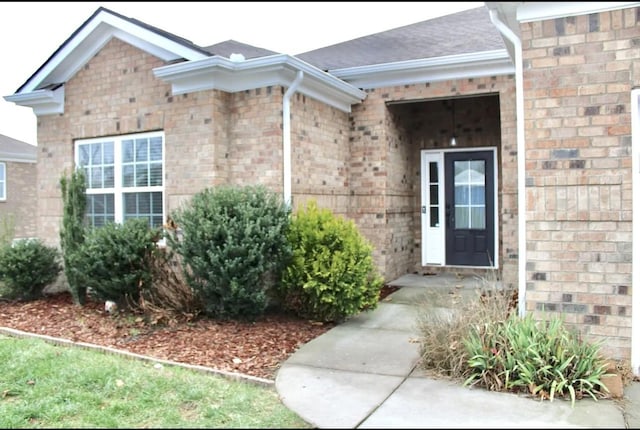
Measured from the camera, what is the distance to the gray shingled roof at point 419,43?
912 centimetres

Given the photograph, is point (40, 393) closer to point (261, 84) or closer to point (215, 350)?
point (215, 350)

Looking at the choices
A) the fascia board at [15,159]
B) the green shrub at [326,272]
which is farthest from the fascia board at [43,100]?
the fascia board at [15,159]

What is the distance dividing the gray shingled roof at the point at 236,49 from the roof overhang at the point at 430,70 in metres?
1.35

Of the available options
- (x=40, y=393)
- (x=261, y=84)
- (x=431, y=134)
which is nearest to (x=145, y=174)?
(x=261, y=84)

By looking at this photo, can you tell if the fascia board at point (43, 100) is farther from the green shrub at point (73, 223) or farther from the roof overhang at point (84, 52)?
the green shrub at point (73, 223)

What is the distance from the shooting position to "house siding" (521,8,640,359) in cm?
493

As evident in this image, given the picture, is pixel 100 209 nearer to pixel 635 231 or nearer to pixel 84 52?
pixel 84 52

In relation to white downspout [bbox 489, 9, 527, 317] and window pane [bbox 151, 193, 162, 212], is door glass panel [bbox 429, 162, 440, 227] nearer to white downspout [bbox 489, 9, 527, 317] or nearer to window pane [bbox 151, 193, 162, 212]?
window pane [bbox 151, 193, 162, 212]

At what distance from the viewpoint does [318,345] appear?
587 cm

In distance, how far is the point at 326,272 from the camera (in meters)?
6.51

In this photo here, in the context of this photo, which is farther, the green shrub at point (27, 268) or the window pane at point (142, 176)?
the window pane at point (142, 176)

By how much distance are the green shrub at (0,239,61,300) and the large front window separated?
3.10 feet

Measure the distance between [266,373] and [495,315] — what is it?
83.5 inches

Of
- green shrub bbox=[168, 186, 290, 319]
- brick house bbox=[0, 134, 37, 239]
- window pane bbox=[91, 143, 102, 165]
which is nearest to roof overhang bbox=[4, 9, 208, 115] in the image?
window pane bbox=[91, 143, 102, 165]
